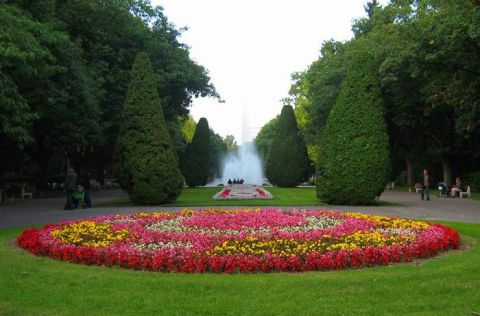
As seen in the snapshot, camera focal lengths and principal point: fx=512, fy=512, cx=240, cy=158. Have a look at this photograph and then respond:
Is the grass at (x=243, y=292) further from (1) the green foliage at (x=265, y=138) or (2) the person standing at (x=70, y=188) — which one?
(1) the green foliage at (x=265, y=138)

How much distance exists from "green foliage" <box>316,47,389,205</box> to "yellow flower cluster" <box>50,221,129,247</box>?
40.6 ft

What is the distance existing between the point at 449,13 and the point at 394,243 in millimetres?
17710

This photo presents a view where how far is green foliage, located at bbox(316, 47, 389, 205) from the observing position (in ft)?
71.3

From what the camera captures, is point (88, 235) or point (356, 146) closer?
point (88, 235)

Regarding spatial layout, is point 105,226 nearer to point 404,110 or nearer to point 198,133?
point 404,110

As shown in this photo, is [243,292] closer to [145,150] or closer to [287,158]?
[145,150]

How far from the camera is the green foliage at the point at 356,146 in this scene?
21.7m

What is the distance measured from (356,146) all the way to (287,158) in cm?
2157

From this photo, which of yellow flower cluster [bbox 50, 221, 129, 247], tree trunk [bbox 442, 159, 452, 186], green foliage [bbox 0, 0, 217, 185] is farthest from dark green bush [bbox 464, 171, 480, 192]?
yellow flower cluster [bbox 50, 221, 129, 247]

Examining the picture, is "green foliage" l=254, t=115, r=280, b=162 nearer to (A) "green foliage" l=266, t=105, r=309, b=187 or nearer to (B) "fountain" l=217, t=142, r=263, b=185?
(B) "fountain" l=217, t=142, r=263, b=185

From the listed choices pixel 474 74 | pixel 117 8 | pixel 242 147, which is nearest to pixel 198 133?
pixel 242 147

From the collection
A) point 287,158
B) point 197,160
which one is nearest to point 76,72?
point 287,158

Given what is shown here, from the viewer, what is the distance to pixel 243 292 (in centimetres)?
654

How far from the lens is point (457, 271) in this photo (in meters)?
7.64
